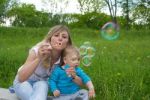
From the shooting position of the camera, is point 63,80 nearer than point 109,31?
Yes

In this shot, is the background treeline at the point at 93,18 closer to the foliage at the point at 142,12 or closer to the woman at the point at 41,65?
the foliage at the point at 142,12

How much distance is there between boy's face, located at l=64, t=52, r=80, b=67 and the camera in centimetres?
448

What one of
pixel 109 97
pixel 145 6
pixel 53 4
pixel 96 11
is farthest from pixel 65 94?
pixel 96 11

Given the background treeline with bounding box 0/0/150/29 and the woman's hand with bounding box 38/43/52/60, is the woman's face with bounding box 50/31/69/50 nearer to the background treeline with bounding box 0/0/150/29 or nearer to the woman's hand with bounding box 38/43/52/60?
the woman's hand with bounding box 38/43/52/60

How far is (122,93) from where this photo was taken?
5.36 m

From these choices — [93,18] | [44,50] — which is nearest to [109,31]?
[44,50]

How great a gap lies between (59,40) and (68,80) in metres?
0.40

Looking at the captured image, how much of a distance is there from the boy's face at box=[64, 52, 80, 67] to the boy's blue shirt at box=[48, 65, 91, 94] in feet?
Result: 0.25

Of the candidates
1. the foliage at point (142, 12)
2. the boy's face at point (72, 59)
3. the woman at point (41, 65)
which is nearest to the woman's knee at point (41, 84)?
the woman at point (41, 65)

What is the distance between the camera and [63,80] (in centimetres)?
461

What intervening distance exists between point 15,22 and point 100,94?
18369 mm

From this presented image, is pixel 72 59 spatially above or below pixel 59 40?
below

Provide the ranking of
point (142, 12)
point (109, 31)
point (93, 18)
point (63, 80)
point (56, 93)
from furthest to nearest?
point (93, 18)
point (142, 12)
point (109, 31)
point (63, 80)
point (56, 93)

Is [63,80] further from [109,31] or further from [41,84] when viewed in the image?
[109,31]
